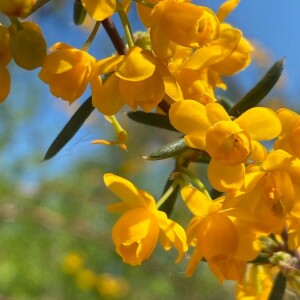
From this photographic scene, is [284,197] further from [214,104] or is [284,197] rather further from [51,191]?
[51,191]

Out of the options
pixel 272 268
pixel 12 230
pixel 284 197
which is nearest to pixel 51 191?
pixel 12 230

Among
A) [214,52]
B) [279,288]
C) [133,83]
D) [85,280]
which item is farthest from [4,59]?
[85,280]

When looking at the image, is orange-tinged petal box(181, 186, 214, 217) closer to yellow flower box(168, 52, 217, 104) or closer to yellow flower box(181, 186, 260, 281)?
yellow flower box(181, 186, 260, 281)

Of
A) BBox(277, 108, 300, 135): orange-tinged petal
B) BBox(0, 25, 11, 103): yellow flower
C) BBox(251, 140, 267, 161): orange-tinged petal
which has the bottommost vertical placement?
BBox(0, 25, 11, 103): yellow flower

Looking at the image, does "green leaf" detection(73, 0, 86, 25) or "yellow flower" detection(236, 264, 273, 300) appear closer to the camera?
"green leaf" detection(73, 0, 86, 25)

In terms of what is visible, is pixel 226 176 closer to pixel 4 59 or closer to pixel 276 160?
pixel 276 160

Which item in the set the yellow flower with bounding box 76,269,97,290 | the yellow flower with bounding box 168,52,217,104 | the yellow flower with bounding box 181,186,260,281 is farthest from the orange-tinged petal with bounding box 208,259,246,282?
the yellow flower with bounding box 76,269,97,290
